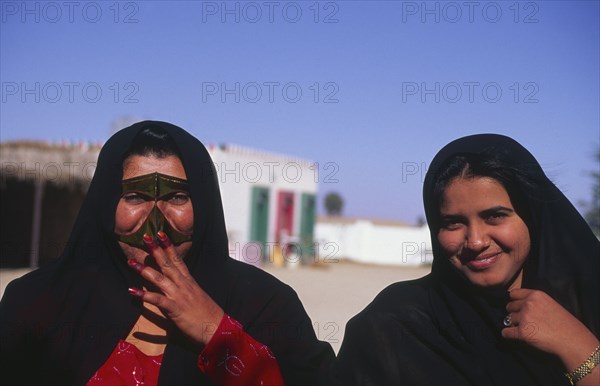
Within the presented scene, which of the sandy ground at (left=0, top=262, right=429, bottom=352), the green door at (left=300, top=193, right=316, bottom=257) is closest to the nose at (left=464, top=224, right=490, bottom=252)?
the sandy ground at (left=0, top=262, right=429, bottom=352)

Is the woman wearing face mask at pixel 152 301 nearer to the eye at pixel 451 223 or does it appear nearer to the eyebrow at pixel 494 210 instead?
the eye at pixel 451 223

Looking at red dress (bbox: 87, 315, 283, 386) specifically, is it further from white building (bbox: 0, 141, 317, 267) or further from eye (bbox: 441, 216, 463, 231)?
white building (bbox: 0, 141, 317, 267)

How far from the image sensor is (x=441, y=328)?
6.56 ft

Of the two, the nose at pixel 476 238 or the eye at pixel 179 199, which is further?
the eye at pixel 179 199

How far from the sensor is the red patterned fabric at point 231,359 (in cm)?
189

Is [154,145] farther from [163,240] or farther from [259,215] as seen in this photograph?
[259,215]

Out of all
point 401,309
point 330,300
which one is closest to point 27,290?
point 401,309

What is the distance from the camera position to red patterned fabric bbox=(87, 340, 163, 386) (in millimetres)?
1969

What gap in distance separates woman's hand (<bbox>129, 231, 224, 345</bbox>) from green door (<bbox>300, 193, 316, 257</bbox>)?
19.9m

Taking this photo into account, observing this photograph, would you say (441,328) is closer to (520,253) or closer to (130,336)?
(520,253)

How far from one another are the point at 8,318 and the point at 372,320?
1.22 m

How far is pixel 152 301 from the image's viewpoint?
6.06 feet

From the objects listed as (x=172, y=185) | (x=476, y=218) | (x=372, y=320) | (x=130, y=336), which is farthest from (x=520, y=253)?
(x=130, y=336)

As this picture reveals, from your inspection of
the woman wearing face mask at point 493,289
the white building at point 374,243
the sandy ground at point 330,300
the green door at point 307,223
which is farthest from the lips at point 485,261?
the white building at point 374,243
